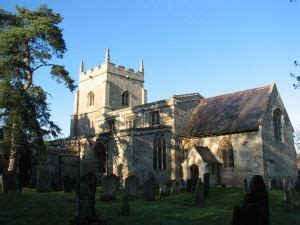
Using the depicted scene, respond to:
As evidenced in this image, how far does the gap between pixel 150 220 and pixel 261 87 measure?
21.8m

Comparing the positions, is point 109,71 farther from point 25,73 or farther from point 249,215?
point 249,215

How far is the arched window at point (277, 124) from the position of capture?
1041 inches

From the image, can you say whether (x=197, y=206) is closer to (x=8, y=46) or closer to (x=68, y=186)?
(x=68, y=186)

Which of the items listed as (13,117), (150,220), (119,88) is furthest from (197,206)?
(119,88)

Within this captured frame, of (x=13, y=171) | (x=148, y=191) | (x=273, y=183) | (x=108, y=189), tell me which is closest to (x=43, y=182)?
(x=13, y=171)

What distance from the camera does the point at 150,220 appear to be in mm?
10219

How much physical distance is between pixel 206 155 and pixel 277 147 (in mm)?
5980

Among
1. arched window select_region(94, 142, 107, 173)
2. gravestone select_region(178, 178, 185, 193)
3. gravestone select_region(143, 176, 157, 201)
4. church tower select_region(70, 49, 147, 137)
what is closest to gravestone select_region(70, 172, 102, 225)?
gravestone select_region(143, 176, 157, 201)

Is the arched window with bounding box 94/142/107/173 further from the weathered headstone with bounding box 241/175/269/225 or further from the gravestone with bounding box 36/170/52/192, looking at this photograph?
the weathered headstone with bounding box 241/175/269/225

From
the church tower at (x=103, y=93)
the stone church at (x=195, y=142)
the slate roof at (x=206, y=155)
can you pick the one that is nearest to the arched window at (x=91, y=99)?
the church tower at (x=103, y=93)

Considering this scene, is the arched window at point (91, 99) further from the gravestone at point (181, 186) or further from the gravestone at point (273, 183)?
the gravestone at point (273, 183)

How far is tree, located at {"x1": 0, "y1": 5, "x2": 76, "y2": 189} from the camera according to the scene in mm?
21266

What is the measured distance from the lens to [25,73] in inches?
942

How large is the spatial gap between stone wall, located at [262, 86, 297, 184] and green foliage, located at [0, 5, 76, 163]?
630 inches
